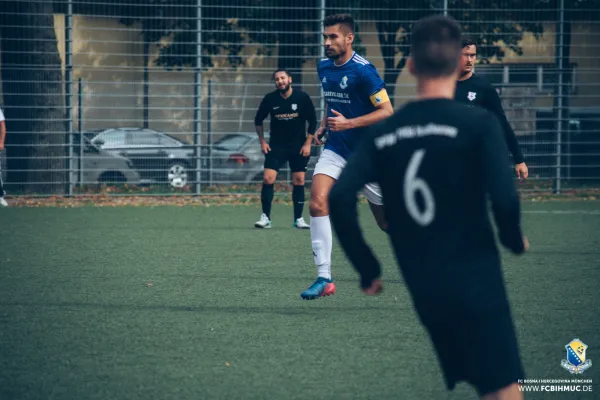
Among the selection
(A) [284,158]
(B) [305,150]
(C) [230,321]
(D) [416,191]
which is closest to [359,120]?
(C) [230,321]

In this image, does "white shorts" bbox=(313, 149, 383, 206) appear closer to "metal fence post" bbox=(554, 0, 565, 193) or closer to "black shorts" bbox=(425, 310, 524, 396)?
"black shorts" bbox=(425, 310, 524, 396)

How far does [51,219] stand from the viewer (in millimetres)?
14445

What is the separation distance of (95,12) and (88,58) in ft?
13.8

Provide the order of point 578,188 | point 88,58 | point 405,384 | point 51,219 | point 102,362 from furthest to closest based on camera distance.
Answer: point 88,58
point 578,188
point 51,219
point 102,362
point 405,384

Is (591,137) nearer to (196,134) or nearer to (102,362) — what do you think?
(196,134)

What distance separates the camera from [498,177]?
2.95 metres

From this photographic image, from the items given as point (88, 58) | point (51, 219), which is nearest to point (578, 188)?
point (51, 219)

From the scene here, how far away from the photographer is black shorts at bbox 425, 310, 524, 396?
2.96 meters

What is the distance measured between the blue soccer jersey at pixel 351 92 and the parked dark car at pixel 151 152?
1142 cm

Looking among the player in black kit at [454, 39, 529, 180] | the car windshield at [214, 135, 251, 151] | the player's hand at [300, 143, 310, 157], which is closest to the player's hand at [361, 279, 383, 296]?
the player in black kit at [454, 39, 529, 180]

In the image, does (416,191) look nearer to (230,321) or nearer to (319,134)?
(230,321)

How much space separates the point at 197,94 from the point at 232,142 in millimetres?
1409

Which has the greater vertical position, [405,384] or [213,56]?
[213,56]

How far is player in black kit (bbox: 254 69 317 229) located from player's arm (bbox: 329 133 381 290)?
10.3 m
